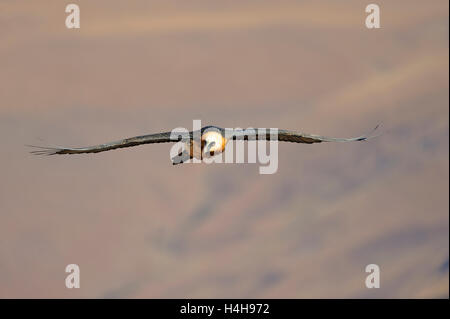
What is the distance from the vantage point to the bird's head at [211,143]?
57062 millimetres

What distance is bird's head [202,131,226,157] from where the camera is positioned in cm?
5706

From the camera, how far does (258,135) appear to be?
58.5m

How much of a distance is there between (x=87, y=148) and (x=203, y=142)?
528cm

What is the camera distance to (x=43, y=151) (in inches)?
2231

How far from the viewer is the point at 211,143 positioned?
57.1 m
